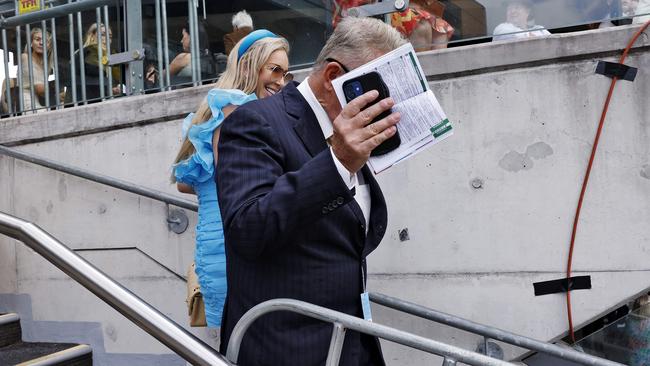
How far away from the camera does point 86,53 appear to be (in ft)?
17.9

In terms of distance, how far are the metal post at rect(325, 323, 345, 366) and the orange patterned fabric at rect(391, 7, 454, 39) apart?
8.27 ft

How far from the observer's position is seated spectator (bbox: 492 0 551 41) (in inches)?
151

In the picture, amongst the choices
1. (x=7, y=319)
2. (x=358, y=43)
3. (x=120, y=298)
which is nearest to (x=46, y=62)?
(x=7, y=319)

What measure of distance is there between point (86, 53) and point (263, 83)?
2.75m

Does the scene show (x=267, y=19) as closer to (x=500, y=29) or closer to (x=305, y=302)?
(x=500, y=29)

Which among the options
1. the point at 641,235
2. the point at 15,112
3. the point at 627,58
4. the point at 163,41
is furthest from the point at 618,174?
the point at 15,112

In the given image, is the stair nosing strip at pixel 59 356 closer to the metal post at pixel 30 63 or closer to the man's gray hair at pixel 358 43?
the man's gray hair at pixel 358 43

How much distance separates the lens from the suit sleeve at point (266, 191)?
1.73m

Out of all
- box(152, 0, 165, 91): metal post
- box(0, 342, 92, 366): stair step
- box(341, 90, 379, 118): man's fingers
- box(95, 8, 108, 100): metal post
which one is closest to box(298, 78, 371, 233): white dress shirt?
box(341, 90, 379, 118): man's fingers

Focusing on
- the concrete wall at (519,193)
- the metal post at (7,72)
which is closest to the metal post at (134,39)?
the metal post at (7,72)

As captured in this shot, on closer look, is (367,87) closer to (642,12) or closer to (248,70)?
(248,70)

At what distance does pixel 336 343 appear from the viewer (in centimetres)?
191

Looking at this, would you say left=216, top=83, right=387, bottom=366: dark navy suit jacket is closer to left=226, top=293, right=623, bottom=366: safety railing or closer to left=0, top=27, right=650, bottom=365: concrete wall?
left=226, top=293, right=623, bottom=366: safety railing

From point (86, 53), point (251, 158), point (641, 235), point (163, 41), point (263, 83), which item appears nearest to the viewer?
point (251, 158)
